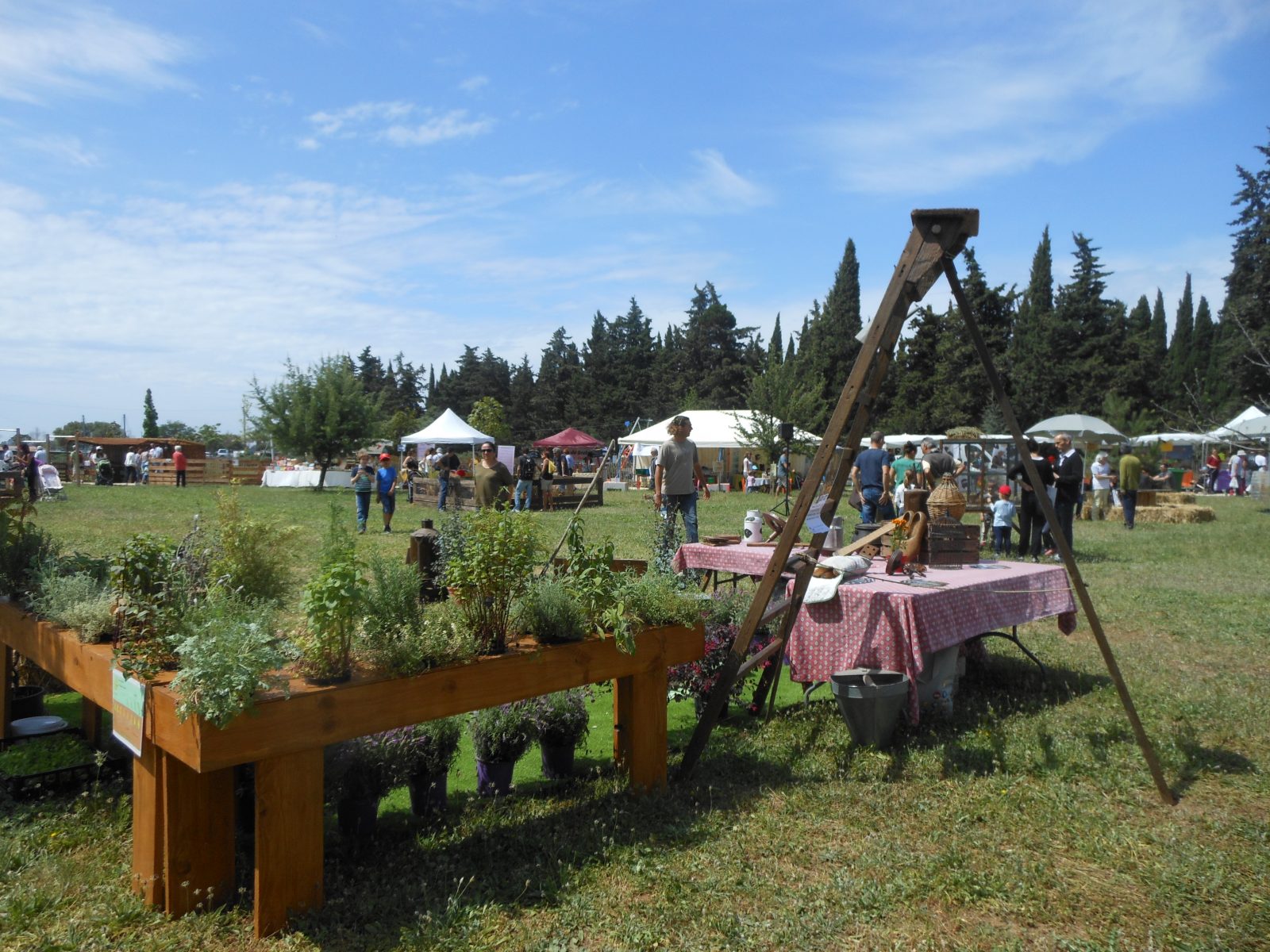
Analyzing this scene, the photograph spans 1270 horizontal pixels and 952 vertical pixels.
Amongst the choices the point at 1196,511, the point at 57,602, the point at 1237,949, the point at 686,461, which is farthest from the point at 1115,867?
the point at 1196,511

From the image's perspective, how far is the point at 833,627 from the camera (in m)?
5.12

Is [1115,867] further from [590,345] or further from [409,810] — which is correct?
[590,345]

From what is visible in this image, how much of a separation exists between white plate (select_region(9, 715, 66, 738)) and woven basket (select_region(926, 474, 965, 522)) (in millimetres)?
5514

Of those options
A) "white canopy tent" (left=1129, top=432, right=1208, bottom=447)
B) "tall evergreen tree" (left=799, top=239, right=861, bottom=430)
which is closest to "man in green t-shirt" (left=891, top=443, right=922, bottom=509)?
"white canopy tent" (left=1129, top=432, right=1208, bottom=447)

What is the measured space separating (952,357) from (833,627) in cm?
4448

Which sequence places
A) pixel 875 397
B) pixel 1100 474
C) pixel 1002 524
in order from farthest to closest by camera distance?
1. pixel 1100 474
2. pixel 1002 524
3. pixel 875 397

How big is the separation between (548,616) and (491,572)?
35 centimetres

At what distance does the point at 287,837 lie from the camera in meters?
2.96

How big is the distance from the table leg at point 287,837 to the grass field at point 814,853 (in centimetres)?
11

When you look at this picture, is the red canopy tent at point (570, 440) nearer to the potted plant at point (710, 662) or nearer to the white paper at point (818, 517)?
the potted plant at point (710, 662)

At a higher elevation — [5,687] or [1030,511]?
[1030,511]

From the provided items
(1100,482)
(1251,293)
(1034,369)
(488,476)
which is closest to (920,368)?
(1034,369)

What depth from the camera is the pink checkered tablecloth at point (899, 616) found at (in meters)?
4.88

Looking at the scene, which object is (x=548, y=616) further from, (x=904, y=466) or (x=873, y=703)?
(x=904, y=466)
